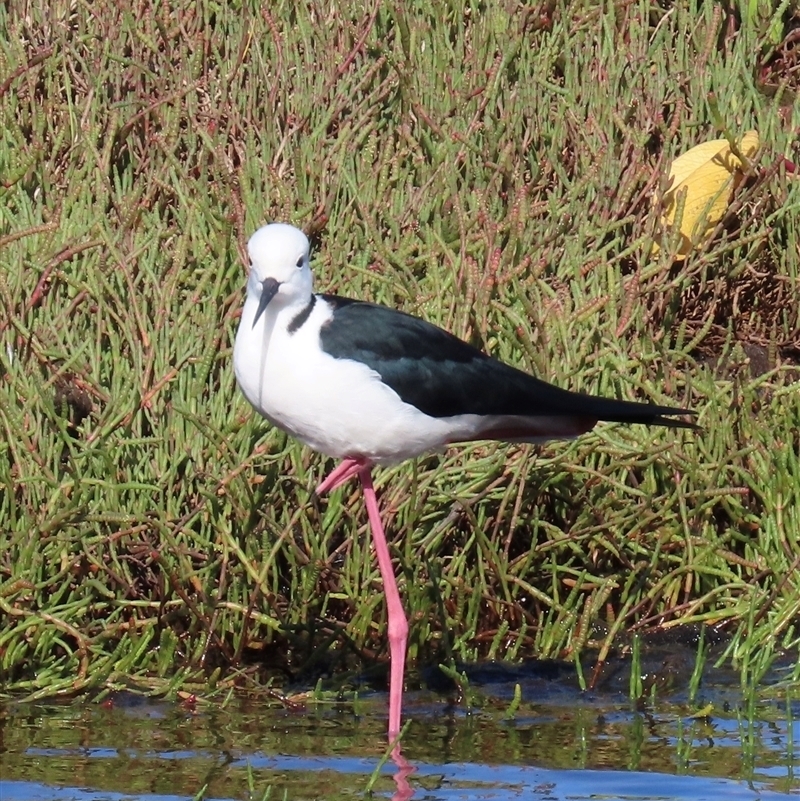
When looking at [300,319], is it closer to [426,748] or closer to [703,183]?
[426,748]

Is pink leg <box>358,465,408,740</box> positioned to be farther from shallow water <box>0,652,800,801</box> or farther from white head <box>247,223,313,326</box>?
white head <box>247,223,313,326</box>

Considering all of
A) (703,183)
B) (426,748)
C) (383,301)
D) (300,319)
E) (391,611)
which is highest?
(703,183)

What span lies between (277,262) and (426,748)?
1185 millimetres

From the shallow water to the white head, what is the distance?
39.1 inches

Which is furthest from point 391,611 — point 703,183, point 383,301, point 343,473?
point 703,183

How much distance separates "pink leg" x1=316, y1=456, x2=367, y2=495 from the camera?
3.92 metres

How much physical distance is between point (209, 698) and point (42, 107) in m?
2.30

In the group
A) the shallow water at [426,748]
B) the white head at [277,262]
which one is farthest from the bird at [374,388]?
the shallow water at [426,748]

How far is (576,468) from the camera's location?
430 cm

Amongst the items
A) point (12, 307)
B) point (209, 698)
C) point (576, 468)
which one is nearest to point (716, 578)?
point (576, 468)

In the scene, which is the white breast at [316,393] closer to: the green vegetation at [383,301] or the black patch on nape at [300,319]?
the black patch on nape at [300,319]

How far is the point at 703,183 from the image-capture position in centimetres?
504

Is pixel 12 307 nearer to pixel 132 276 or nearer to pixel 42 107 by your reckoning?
pixel 132 276

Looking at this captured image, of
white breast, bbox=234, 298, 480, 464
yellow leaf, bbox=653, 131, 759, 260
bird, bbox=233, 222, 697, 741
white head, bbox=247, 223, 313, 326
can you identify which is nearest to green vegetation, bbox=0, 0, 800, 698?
yellow leaf, bbox=653, 131, 759, 260
